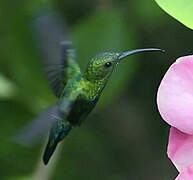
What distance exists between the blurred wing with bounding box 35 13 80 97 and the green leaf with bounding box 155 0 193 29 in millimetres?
122

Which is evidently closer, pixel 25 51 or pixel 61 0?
pixel 25 51

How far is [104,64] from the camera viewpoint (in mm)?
639

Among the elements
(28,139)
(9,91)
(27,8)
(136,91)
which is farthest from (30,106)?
(28,139)

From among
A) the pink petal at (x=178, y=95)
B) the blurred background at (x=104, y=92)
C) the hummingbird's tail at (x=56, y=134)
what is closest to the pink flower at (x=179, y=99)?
the pink petal at (x=178, y=95)

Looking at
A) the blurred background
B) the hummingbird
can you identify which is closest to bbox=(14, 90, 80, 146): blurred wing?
the hummingbird

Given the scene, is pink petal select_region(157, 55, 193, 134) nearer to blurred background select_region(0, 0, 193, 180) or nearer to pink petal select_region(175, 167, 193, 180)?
pink petal select_region(175, 167, 193, 180)

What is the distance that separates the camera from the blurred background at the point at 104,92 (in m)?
1.35

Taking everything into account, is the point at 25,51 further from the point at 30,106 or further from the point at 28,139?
the point at 28,139

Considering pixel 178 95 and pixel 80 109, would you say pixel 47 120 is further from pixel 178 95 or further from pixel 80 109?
pixel 178 95

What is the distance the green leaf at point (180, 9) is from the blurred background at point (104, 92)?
0.51 m

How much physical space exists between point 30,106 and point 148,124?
40cm

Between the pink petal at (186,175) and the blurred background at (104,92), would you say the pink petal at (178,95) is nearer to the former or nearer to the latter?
the pink petal at (186,175)

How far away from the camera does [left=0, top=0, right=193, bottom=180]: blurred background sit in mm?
1354

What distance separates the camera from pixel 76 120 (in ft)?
2.23
